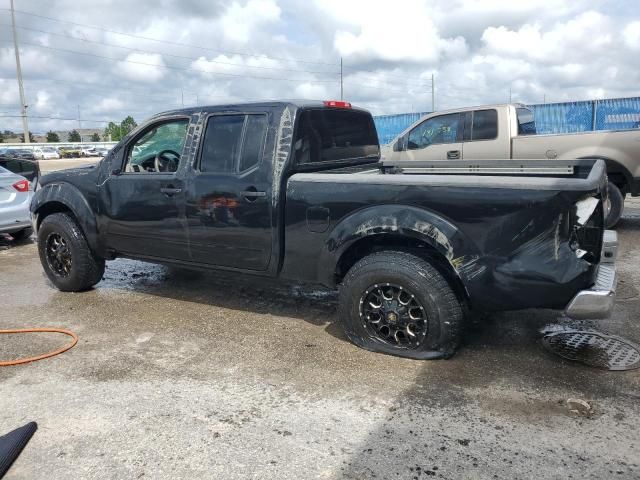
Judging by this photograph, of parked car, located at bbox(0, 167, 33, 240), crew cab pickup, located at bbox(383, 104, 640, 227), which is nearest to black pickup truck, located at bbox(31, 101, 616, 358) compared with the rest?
parked car, located at bbox(0, 167, 33, 240)

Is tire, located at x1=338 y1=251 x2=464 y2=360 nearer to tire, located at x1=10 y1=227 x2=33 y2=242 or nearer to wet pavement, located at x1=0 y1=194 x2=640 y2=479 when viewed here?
wet pavement, located at x1=0 y1=194 x2=640 y2=479

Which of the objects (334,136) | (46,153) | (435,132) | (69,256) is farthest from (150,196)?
(46,153)

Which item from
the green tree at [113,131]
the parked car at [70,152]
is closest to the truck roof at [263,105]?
the parked car at [70,152]

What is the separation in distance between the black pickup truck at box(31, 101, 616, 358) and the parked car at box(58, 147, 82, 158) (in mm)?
59213

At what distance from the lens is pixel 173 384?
3.60 m

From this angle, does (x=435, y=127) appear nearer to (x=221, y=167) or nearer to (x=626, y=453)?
(x=221, y=167)

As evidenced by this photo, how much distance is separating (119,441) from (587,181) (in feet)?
9.89

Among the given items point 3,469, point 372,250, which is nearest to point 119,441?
point 3,469

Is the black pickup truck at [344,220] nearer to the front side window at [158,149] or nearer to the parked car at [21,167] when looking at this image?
the front side window at [158,149]

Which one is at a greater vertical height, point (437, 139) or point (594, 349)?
point (437, 139)

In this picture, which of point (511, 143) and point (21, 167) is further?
point (21, 167)

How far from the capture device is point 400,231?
3666mm

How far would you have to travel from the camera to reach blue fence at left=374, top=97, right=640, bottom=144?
17.6m

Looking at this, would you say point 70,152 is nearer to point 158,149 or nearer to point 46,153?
point 46,153
